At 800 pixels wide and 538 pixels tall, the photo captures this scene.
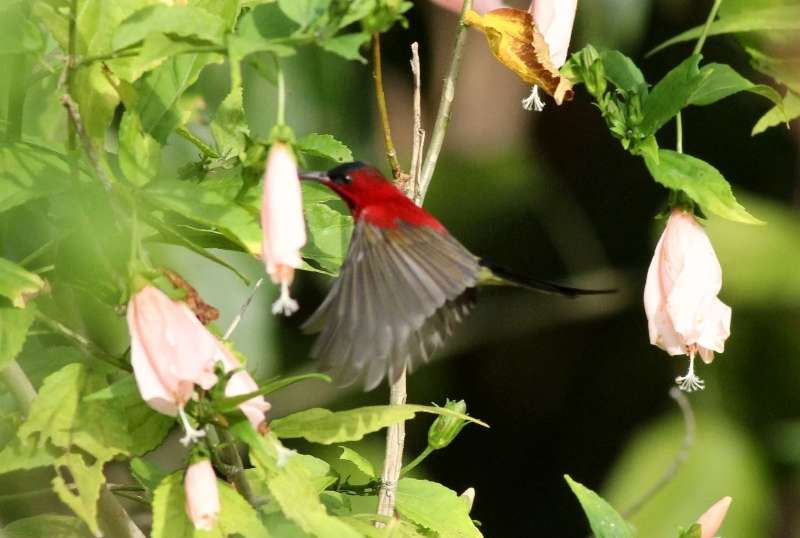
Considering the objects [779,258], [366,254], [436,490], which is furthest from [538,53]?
[779,258]

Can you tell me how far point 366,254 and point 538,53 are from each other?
168 mm

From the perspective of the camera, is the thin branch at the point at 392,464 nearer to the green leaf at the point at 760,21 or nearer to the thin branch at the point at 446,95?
the thin branch at the point at 446,95

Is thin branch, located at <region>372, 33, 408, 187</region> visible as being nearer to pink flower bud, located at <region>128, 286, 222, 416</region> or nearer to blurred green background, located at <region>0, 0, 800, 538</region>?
pink flower bud, located at <region>128, 286, 222, 416</region>

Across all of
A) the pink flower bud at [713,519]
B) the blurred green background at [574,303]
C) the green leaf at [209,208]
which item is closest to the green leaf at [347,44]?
the green leaf at [209,208]

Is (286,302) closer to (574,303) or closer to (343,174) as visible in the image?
(343,174)

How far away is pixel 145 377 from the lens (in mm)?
671

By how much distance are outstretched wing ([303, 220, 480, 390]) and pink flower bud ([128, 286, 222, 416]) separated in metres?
0.07

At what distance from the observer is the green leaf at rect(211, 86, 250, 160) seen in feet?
2.82

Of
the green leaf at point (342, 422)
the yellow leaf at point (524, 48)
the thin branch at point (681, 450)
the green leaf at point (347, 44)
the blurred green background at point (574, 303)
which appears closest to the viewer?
the green leaf at point (347, 44)

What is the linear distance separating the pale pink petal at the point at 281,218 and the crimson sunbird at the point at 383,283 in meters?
0.09

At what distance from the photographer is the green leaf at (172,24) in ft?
2.07

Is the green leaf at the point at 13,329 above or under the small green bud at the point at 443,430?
above

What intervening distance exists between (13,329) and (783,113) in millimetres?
526

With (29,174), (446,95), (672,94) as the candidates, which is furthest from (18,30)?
(672,94)
